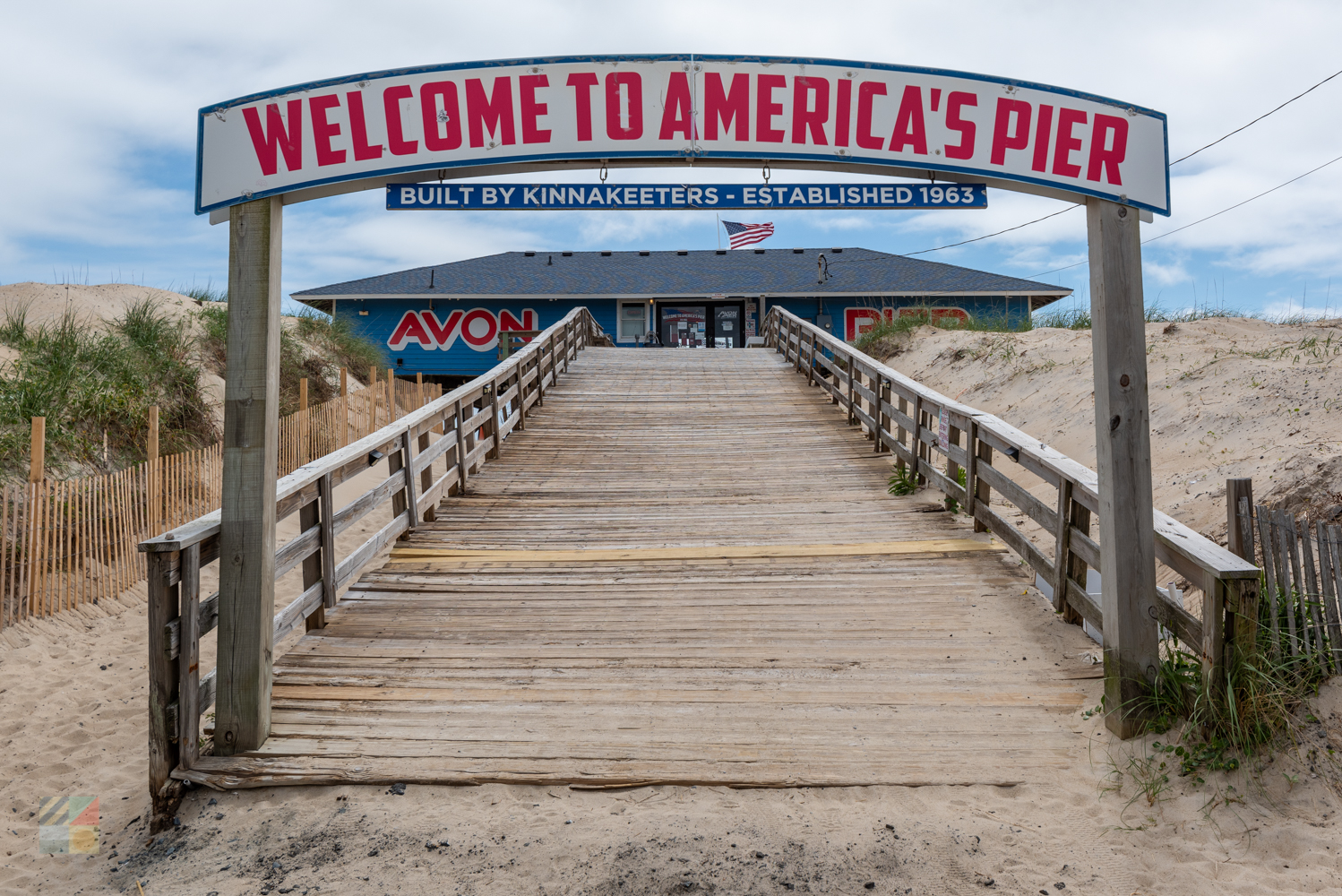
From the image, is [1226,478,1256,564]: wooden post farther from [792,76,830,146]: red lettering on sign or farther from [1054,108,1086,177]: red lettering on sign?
[792,76,830,146]: red lettering on sign

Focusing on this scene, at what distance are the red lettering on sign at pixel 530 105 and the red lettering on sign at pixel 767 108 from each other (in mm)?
1060

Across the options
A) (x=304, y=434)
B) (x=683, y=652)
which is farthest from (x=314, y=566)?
(x=304, y=434)

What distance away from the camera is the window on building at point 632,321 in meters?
29.0

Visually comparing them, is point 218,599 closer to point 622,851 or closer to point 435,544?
point 622,851

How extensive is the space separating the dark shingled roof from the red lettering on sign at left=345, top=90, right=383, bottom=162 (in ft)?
78.2

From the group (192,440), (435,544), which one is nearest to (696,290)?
(192,440)

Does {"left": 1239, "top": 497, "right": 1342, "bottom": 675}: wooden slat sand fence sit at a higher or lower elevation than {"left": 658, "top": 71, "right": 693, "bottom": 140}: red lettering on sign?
lower

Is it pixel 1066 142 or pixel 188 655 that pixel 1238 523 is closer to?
pixel 1066 142

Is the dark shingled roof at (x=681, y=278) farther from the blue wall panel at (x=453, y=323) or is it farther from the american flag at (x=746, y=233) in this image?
the american flag at (x=746, y=233)

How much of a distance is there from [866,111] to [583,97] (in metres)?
1.43

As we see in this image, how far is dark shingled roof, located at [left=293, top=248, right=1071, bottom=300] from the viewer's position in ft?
89.9

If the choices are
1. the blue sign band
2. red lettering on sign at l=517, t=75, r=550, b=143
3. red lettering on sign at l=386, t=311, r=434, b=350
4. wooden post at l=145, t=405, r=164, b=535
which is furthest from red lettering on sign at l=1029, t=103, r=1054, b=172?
red lettering on sign at l=386, t=311, r=434, b=350

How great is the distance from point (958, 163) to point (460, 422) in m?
5.89

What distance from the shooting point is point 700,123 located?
4168 millimetres
